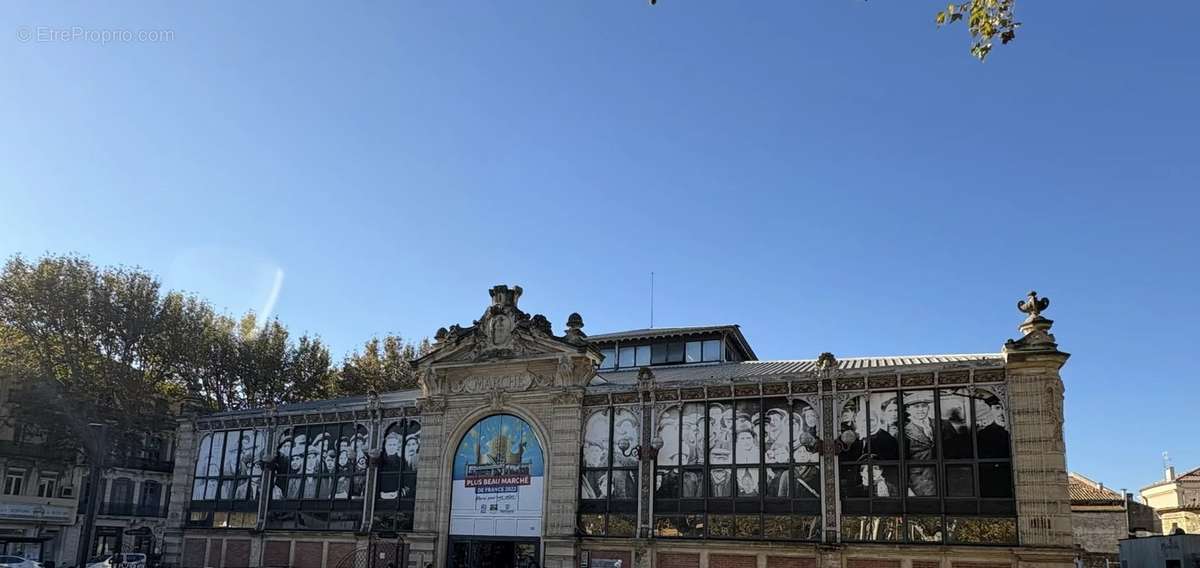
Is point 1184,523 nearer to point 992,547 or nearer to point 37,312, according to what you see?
point 992,547

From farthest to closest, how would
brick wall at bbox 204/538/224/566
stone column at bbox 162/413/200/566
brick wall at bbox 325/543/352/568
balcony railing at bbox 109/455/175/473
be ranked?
1. balcony railing at bbox 109/455/175/473
2. stone column at bbox 162/413/200/566
3. brick wall at bbox 204/538/224/566
4. brick wall at bbox 325/543/352/568

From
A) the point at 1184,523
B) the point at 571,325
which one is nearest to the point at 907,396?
the point at 571,325

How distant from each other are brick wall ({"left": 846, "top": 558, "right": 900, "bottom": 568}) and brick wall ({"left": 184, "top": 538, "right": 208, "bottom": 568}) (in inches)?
1162

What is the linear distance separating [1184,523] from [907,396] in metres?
50.7

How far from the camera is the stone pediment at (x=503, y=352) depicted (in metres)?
34.8

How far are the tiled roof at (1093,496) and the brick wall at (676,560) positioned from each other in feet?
111

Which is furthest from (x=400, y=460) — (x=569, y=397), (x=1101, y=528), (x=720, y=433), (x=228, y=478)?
(x=1101, y=528)

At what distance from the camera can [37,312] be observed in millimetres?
48625

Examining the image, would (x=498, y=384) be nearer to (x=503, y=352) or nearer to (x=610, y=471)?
(x=503, y=352)

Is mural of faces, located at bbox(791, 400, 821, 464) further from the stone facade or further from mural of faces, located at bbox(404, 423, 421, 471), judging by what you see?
the stone facade

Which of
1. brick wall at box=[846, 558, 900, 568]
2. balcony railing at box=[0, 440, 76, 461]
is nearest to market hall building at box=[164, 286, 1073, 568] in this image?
brick wall at box=[846, 558, 900, 568]

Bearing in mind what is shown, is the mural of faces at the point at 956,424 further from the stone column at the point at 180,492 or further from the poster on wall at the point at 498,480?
the stone column at the point at 180,492

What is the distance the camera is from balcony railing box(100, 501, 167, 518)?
6209 cm

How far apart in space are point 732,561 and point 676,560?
2.09 metres
